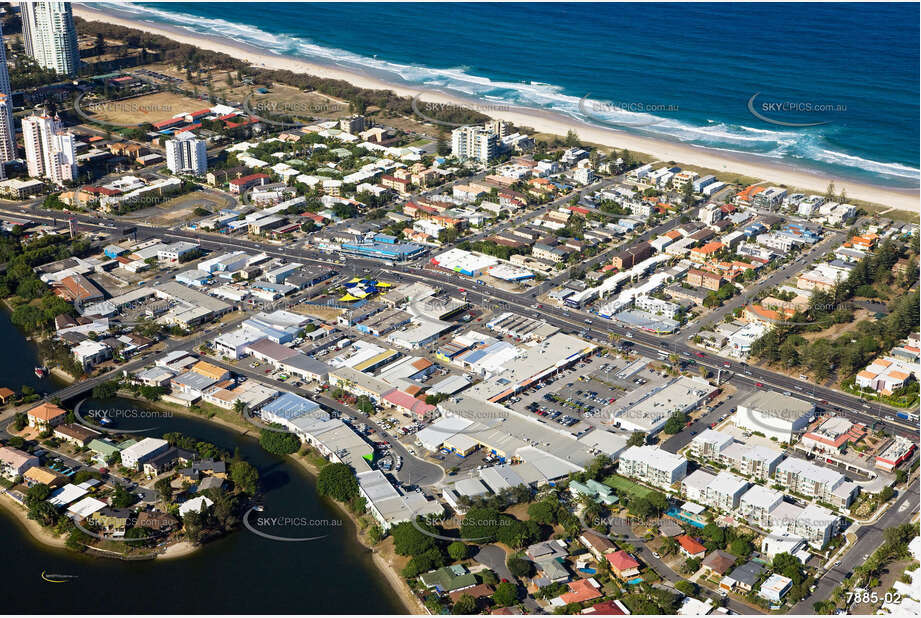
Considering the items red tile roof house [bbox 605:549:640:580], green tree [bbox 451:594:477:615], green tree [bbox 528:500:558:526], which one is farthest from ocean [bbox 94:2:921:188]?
green tree [bbox 451:594:477:615]

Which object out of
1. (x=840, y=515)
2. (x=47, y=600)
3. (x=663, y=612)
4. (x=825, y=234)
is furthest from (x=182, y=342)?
(x=825, y=234)

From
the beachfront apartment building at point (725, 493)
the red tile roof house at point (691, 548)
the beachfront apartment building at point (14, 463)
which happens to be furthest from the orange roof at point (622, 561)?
the beachfront apartment building at point (14, 463)

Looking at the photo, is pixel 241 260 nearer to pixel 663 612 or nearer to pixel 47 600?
pixel 47 600

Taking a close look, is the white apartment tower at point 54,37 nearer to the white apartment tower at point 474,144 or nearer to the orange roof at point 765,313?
the white apartment tower at point 474,144

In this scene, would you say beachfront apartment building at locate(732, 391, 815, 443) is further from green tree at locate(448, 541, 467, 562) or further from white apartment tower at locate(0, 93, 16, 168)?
white apartment tower at locate(0, 93, 16, 168)

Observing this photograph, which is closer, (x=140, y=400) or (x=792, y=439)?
(x=792, y=439)

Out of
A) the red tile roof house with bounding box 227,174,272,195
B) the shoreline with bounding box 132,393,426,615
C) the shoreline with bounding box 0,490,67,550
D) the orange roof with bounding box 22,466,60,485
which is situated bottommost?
the shoreline with bounding box 0,490,67,550
